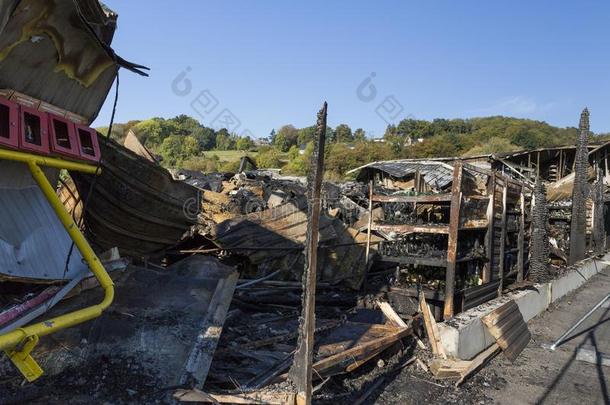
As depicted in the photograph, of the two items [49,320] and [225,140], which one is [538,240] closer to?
[49,320]

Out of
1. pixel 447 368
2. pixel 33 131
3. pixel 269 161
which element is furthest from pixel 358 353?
pixel 269 161

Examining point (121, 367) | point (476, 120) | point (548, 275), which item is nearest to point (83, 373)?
point (121, 367)

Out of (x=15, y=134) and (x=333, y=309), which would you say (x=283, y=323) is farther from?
(x=15, y=134)

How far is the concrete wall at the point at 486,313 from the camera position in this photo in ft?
17.5

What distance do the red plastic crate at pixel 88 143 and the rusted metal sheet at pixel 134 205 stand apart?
649 millimetres

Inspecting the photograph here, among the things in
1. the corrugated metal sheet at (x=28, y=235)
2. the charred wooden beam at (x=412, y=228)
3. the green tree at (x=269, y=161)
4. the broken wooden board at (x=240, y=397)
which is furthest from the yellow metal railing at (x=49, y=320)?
the green tree at (x=269, y=161)

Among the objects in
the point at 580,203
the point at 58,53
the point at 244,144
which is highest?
the point at 244,144

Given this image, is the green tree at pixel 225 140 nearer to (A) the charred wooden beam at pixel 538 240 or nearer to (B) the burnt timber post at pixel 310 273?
(A) the charred wooden beam at pixel 538 240

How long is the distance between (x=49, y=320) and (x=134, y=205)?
3.21 meters

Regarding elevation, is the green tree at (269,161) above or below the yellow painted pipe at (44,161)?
above

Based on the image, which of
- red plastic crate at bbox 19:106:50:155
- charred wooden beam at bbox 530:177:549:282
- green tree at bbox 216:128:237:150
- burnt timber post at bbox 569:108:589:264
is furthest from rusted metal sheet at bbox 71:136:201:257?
green tree at bbox 216:128:237:150

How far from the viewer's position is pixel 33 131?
3.52 m

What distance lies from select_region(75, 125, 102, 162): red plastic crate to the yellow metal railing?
0.47 ft

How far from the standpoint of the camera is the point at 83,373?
139 inches
